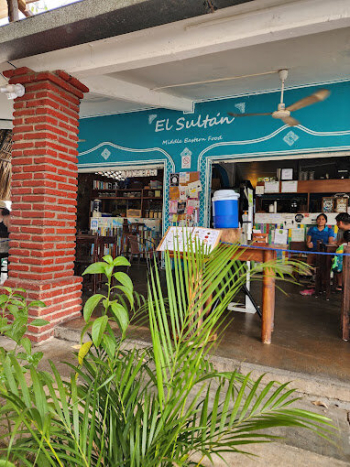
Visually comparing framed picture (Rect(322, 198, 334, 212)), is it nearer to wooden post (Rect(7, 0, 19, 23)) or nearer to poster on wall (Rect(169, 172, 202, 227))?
poster on wall (Rect(169, 172, 202, 227))

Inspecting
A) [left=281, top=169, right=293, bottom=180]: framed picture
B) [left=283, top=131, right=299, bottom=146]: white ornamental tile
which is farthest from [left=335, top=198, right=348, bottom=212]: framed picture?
[left=283, top=131, right=299, bottom=146]: white ornamental tile

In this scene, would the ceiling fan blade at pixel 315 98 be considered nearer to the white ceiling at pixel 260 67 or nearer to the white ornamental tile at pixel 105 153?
the white ceiling at pixel 260 67

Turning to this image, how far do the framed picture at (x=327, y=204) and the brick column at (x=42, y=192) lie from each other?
21.1 ft

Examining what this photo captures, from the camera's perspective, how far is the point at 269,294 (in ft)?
9.12

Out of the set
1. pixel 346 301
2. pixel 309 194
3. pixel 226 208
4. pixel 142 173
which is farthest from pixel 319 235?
pixel 142 173

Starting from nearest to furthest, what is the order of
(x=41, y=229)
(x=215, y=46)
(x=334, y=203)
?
(x=215, y=46), (x=41, y=229), (x=334, y=203)

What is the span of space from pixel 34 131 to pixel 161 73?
8.46 feet

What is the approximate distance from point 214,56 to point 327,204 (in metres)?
4.88

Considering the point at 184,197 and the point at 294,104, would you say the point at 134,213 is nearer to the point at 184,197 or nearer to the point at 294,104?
the point at 184,197

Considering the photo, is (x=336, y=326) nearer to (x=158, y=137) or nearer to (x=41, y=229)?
(x=41, y=229)

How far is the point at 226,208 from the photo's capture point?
3.36 m

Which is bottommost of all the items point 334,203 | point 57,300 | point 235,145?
point 57,300

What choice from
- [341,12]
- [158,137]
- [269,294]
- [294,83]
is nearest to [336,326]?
[269,294]

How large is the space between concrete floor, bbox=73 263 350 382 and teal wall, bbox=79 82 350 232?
109 inches
